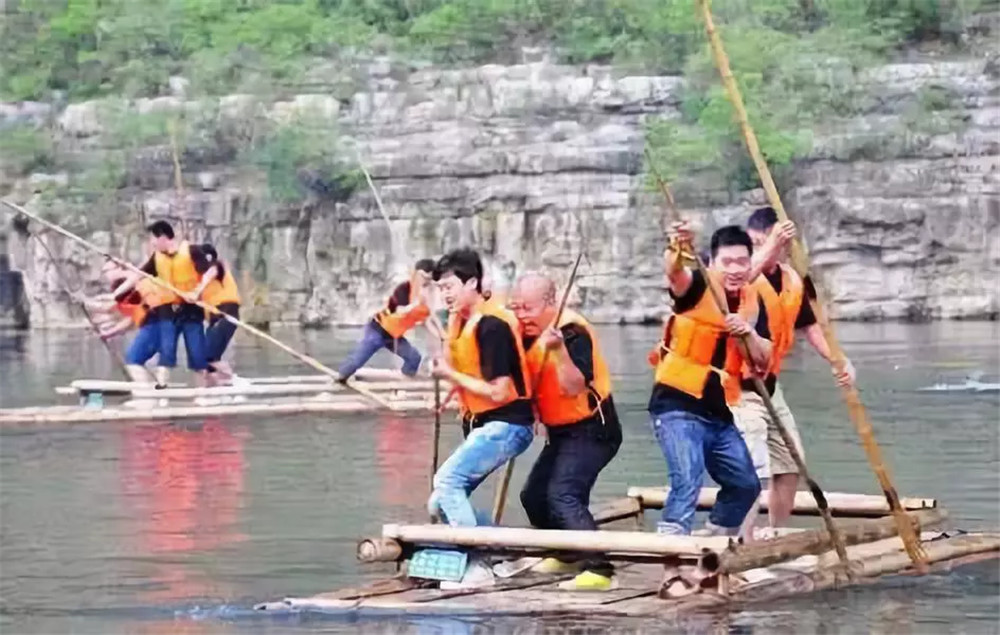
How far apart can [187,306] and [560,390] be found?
11.7 meters

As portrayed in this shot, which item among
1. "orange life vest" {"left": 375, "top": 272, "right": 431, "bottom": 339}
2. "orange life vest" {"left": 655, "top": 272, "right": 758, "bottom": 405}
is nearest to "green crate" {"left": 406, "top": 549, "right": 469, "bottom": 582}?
"orange life vest" {"left": 655, "top": 272, "right": 758, "bottom": 405}

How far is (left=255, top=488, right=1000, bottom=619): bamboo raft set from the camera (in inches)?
422

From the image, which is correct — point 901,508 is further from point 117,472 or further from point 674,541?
point 117,472

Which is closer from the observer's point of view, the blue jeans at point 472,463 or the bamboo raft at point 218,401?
the blue jeans at point 472,463

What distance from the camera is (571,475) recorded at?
1137cm

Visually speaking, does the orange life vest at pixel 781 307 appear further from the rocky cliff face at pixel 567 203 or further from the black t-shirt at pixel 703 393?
the rocky cliff face at pixel 567 203

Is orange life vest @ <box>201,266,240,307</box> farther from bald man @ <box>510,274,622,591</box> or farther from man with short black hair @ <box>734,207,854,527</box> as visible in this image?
bald man @ <box>510,274,622,591</box>

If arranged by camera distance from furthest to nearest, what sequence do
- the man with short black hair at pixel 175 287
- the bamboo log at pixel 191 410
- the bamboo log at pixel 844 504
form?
the man with short black hair at pixel 175 287 < the bamboo log at pixel 191 410 < the bamboo log at pixel 844 504

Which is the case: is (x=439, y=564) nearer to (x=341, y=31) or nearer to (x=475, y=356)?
(x=475, y=356)

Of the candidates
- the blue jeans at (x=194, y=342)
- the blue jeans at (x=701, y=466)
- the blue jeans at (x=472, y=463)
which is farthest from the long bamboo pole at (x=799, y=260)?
the blue jeans at (x=194, y=342)

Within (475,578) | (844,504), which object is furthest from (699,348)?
(844,504)

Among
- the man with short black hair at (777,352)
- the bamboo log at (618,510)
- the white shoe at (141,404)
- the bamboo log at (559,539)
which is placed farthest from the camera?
the white shoe at (141,404)

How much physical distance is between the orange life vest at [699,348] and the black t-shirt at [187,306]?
38.0 ft

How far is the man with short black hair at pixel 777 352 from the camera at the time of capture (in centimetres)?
1169
